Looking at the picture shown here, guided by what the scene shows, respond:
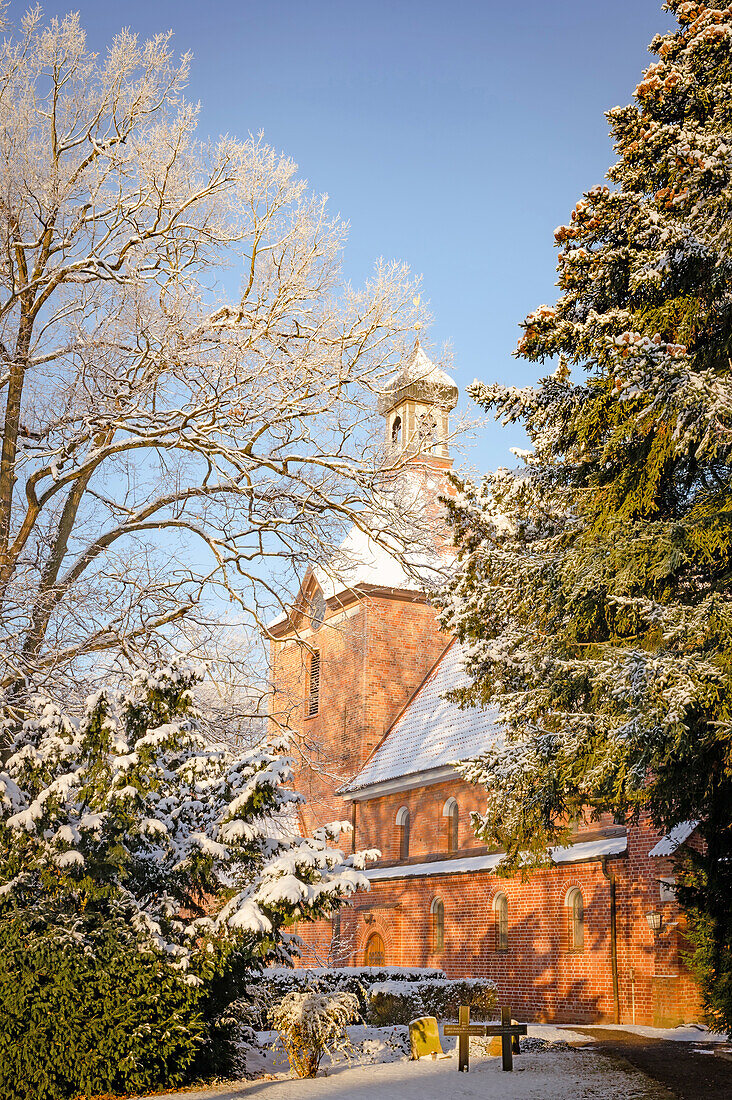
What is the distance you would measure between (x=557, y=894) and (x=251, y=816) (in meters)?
11.7

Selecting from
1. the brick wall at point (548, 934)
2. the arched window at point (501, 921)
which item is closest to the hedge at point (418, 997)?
the brick wall at point (548, 934)

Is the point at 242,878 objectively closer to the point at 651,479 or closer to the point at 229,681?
the point at 229,681

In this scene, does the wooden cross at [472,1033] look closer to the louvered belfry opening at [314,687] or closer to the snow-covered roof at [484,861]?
the snow-covered roof at [484,861]

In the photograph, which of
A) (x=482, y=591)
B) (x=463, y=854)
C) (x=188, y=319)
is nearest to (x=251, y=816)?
(x=482, y=591)

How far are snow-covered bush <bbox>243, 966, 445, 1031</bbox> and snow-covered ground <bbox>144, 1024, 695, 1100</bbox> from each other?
581 millimetres

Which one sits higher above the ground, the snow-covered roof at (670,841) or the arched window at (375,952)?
the snow-covered roof at (670,841)

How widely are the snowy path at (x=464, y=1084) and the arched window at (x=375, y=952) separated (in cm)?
1461

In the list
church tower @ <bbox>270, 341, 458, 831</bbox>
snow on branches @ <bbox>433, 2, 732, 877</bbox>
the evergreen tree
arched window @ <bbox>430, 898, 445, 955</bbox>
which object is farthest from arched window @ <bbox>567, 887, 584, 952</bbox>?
church tower @ <bbox>270, 341, 458, 831</bbox>

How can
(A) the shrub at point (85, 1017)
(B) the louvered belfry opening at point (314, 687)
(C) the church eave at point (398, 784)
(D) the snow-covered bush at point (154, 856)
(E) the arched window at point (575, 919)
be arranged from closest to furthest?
(A) the shrub at point (85, 1017) → (D) the snow-covered bush at point (154, 856) → (E) the arched window at point (575, 919) → (C) the church eave at point (398, 784) → (B) the louvered belfry opening at point (314, 687)

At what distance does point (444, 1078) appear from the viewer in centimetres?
1166

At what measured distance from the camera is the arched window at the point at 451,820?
26.0 meters

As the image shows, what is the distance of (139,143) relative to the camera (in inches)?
504

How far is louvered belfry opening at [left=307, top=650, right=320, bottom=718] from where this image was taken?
1385 inches

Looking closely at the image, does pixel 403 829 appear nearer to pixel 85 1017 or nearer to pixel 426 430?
pixel 426 430
